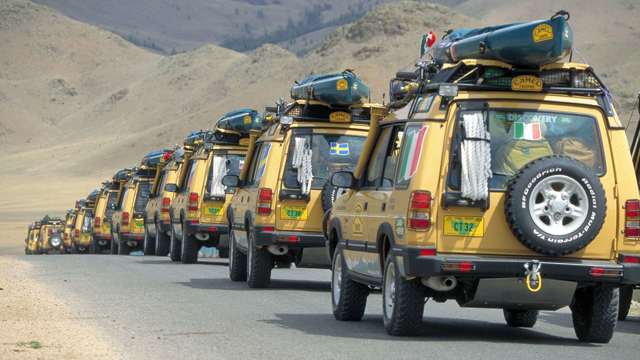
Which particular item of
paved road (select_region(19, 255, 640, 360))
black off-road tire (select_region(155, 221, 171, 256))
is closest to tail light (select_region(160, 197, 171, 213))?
black off-road tire (select_region(155, 221, 171, 256))

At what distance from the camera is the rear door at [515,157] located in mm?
11336

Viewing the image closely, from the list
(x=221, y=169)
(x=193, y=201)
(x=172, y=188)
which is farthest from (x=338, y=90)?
(x=172, y=188)

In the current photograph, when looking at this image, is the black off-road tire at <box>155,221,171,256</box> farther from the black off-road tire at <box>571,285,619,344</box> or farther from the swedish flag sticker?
the black off-road tire at <box>571,285,619,344</box>

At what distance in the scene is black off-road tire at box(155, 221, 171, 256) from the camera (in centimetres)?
3119

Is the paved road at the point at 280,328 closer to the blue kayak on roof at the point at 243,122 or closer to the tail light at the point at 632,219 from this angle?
the tail light at the point at 632,219

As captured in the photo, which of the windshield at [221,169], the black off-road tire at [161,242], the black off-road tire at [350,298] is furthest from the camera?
the black off-road tire at [161,242]

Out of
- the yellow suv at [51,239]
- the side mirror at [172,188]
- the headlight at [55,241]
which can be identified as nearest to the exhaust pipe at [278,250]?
the side mirror at [172,188]

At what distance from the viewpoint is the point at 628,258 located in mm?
11469

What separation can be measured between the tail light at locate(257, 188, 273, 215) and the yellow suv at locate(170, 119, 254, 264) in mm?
6946

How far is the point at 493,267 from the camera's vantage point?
442 inches

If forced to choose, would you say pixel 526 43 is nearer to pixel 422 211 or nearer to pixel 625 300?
pixel 422 211

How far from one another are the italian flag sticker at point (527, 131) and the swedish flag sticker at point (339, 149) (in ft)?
22.5

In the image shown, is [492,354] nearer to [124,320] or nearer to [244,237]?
[124,320]

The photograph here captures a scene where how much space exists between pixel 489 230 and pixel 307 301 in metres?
5.86
